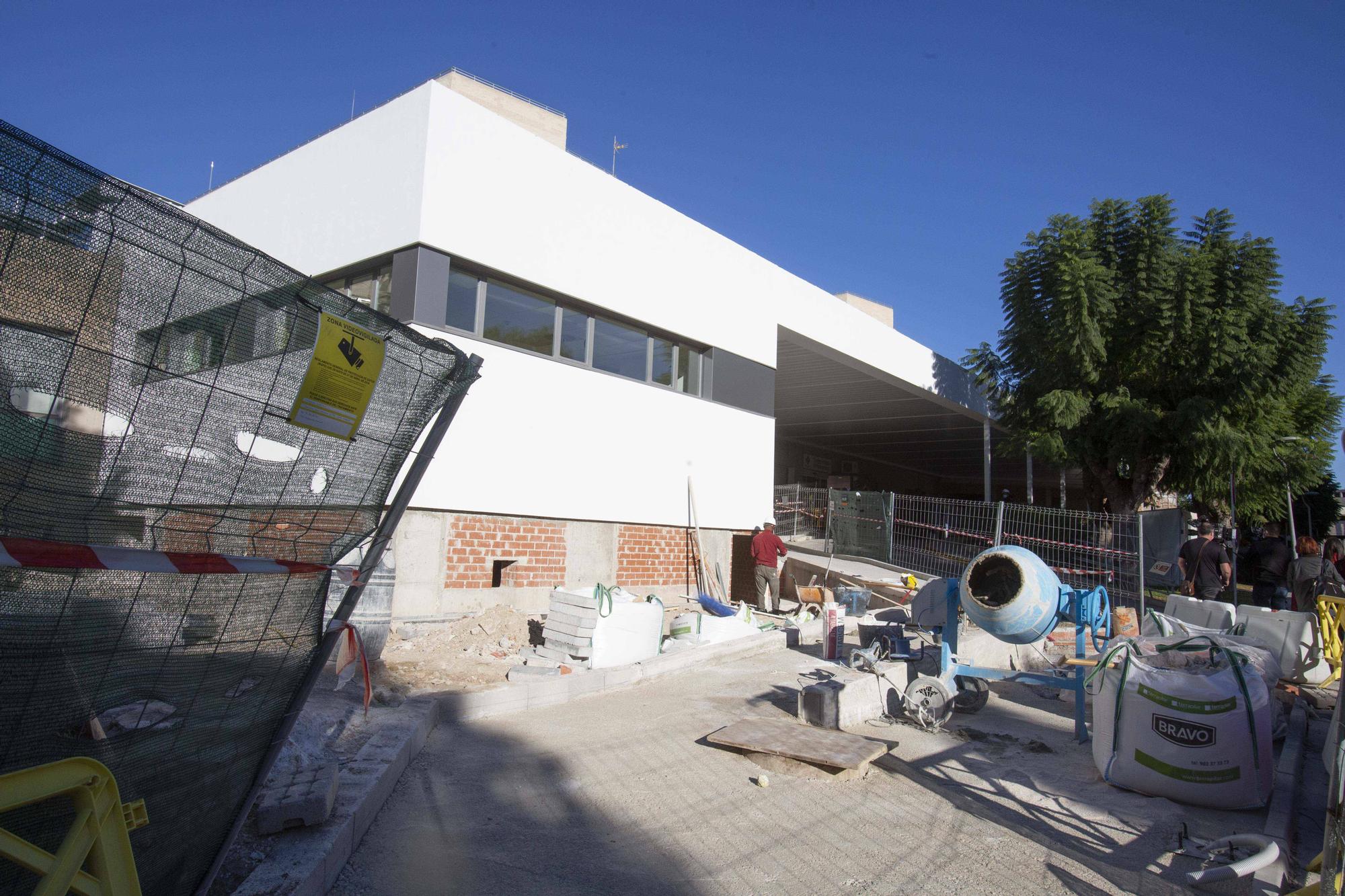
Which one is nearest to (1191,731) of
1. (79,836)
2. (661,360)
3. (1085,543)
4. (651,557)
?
(79,836)

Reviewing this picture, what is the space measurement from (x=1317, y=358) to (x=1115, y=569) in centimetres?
1063

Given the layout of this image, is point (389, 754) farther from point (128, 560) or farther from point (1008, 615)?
point (1008, 615)

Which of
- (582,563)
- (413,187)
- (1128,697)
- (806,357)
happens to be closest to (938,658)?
(1128,697)

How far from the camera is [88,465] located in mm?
2199

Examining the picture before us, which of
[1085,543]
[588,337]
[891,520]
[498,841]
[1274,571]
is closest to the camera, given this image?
[498,841]

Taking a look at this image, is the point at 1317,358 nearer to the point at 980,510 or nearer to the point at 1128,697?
the point at 980,510

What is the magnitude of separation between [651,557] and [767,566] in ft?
6.78

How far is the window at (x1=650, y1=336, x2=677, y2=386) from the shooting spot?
12.6m

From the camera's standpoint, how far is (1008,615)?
6.72m

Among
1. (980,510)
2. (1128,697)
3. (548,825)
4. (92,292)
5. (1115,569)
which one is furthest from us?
(980,510)

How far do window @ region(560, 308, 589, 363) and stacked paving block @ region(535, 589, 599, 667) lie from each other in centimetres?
386

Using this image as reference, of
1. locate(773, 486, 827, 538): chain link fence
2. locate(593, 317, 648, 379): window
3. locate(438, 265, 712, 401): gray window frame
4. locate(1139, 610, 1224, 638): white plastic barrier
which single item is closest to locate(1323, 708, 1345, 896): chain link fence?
locate(1139, 610, 1224, 638): white plastic barrier

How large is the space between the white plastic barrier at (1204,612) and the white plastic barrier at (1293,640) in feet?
0.65

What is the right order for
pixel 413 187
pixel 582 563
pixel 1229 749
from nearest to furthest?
pixel 1229 749 < pixel 413 187 < pixel 582 563
